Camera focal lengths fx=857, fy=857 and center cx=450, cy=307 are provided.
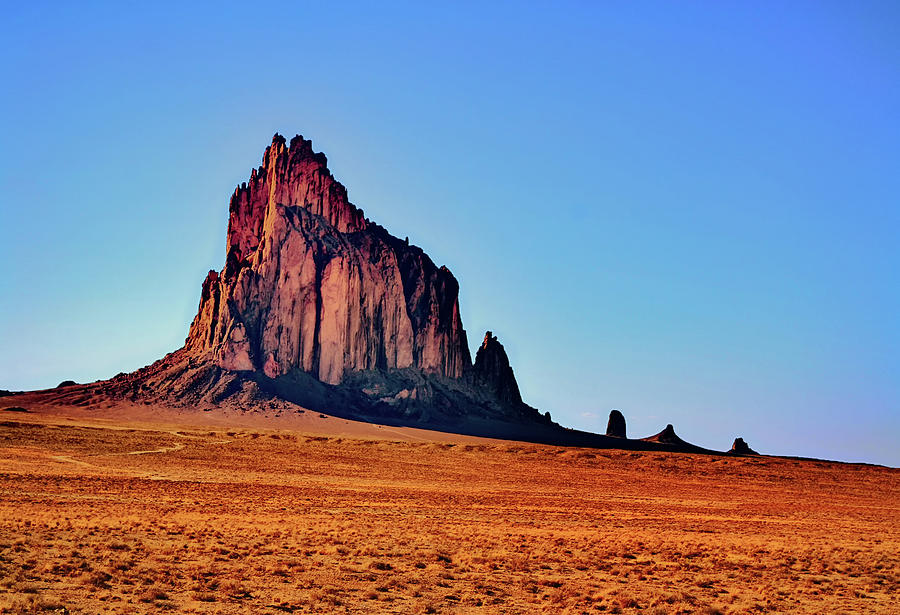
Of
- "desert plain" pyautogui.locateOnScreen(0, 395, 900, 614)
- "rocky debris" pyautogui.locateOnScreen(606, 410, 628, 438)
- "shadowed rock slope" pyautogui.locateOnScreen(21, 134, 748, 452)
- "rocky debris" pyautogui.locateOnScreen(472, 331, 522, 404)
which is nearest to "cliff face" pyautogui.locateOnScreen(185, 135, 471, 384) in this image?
"shadowed rock slope" pyautogui.locateOnScreen(21, 134, 748, 452)

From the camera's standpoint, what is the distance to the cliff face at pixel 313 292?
425ft

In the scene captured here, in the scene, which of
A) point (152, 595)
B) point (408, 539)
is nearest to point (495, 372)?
point (408, 539)

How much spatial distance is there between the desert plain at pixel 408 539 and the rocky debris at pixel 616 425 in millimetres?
98928

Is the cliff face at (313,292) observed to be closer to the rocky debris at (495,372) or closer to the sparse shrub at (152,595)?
the rocky debris at (495,372)

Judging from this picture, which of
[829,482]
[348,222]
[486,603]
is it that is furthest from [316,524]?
[348,222]

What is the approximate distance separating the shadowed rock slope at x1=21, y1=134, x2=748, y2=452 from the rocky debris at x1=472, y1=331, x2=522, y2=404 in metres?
3.02

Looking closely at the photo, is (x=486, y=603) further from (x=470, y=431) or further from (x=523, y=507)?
(x=470, y=431)

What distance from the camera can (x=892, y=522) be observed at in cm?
4441

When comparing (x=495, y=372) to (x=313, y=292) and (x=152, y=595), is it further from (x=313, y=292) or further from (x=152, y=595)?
(x=152, y=595)

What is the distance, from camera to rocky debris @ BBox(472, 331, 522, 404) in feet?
537

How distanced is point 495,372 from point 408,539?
141m

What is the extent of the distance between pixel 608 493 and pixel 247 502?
1046 inches

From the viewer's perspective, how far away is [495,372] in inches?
6594

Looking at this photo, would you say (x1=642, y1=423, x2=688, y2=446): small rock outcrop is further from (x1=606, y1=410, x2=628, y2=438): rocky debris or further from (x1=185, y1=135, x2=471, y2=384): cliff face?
(x1=185, y1=135, x2=471, y2=384): cliff face
